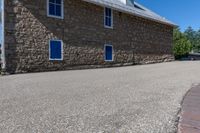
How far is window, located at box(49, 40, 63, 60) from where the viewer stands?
15.2 m

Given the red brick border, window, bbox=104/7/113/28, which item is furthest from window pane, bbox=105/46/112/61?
the red brick border

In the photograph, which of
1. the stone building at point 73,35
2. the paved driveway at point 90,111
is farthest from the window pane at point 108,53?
the paved driveway at point 90,111

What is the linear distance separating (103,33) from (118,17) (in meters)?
2.15

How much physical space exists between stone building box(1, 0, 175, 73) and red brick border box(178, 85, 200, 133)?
32.1 ft

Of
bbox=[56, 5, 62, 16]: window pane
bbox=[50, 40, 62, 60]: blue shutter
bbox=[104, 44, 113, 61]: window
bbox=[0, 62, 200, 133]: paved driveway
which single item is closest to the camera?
bbox=[0, 62, 200, 133]: paved driveway

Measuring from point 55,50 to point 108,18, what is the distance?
535 cm

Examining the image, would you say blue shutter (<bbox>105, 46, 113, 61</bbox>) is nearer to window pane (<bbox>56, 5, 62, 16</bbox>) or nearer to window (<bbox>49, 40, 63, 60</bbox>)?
window (<bbox>49, 40, 63, 60</bbox>)

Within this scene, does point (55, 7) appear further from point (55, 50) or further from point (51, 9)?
point (55, 50)

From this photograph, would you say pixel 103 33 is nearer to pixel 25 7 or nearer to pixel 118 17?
pixel 118 17

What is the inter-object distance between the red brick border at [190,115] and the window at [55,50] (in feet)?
33.1

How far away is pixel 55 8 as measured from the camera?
15508 millimetres

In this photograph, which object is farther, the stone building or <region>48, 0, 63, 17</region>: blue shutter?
<region>48, 0, 63, 17</region>: blue shutter

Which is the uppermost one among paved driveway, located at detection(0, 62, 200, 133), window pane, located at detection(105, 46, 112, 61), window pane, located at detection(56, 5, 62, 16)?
window pane, located at detection(56, 5, 62, 16)

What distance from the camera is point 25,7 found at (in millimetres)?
14094
